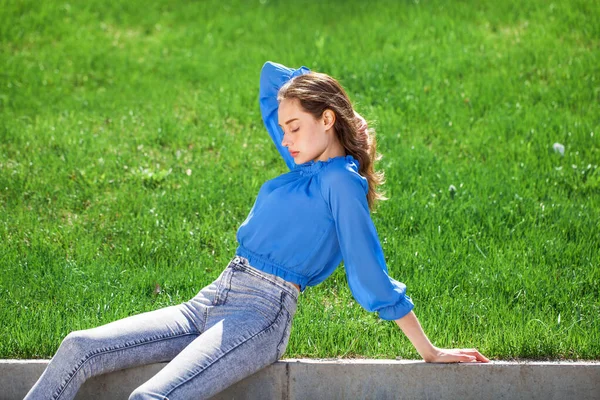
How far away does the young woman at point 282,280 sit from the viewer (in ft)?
11.8

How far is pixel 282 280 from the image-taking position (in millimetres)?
3828

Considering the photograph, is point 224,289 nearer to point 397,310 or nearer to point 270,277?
point 270,277

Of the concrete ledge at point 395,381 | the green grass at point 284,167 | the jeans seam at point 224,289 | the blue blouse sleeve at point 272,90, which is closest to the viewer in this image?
the jeans seam at point 224,289

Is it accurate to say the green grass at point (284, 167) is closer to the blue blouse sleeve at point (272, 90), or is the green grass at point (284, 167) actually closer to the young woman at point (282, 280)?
the young woman at point (282, 280)

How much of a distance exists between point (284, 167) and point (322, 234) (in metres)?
2.81

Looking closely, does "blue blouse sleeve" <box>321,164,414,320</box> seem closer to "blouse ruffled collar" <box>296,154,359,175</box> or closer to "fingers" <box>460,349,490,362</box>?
"blouse ruffled collar" <box>296,154,359,175</box>

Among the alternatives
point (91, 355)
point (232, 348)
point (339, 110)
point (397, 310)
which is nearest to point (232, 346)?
point (232, 348)

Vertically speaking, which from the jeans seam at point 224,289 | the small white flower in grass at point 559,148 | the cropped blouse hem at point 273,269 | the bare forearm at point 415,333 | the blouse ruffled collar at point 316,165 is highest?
the blouse ruffled collar at point 316,165

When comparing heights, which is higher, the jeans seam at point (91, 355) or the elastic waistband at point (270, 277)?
the elastic waistband at point (270, 277)

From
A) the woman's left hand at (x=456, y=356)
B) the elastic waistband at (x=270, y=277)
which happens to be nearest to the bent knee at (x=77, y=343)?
the elastic waistband at (x=270, y=277)

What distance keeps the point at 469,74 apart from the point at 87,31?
4127mm

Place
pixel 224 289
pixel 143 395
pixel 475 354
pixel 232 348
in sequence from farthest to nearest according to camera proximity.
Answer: pixel 475 354, pixel 224 289, pixel 232 348, pixel 143 395

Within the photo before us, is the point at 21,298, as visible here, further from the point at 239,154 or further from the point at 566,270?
the point at 566,270

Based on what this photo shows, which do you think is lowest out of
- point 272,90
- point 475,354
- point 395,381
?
point 395,381
